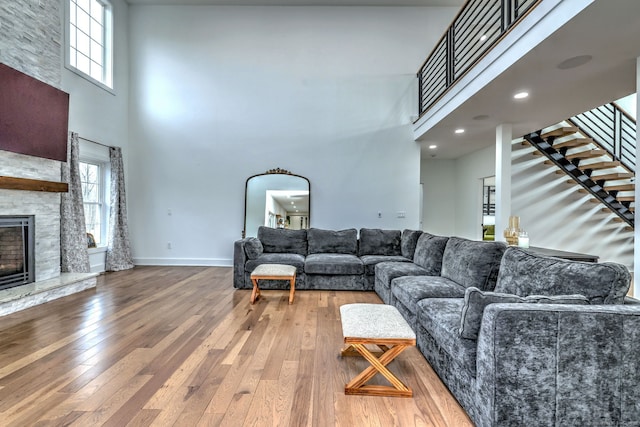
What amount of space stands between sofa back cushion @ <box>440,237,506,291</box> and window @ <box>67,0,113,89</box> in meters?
6.07

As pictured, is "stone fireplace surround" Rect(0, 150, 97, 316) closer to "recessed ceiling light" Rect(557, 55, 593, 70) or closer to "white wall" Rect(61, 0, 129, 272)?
"white wall" Rect(61, 0, 129, 272)

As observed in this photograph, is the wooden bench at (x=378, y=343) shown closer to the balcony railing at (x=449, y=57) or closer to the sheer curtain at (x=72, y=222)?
the balcony railing at (x=449, y=57)

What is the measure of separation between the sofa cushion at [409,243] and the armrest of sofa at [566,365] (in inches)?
130

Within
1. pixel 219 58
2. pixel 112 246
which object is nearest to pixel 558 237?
pixel 219 58

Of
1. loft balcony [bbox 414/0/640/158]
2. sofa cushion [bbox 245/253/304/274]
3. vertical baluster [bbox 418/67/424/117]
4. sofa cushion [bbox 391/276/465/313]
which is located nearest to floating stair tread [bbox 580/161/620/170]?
loft balcony [bbox 414/0/640/158]

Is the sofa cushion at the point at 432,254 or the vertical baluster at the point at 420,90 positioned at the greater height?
the vertical baluster at the point at 420,90

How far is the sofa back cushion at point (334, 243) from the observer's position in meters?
5.35

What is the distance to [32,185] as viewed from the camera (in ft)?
13.1

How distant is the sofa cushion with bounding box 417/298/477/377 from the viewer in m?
1.75

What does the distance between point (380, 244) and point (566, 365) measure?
3789 mm

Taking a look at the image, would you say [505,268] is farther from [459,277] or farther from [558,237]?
[558,237]

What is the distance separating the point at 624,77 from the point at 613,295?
2.92 m

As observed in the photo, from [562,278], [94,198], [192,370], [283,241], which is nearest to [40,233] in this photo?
[94,198]

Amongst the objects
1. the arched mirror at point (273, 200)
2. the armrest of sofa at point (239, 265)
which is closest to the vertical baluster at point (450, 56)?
the arched mirror at point (273, 200)
